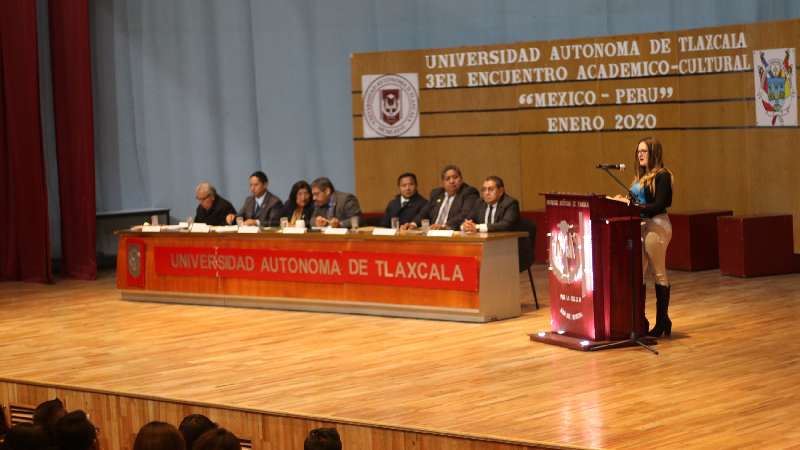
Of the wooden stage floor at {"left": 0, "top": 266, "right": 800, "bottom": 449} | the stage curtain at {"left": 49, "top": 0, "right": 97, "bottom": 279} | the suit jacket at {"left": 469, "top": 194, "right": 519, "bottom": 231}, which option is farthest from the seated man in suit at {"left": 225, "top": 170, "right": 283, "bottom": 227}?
the stage curtain at {"left": 49, "top": 0, "right": 97, "bottom": 279}

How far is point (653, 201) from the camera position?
7.62 meters

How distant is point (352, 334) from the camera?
866cm

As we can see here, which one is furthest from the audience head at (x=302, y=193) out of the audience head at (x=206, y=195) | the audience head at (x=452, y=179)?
the audience head at (x=452, y=179)

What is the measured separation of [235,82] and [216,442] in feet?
37.1

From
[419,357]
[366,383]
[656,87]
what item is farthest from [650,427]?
[656,87]

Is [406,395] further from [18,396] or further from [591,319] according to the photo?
[18,396]

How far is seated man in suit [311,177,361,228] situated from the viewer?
33.6 feet

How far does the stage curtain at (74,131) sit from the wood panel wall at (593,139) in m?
2.85

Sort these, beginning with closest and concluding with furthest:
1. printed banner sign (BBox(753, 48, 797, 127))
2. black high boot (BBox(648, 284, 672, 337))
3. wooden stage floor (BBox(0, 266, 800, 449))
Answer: wooden stage floor (BBox(0, 266, 800, 449))
black high boot (BBox(648, 284, 672, 337))
printed banner sign (BBox(753, 48, 797, 127))

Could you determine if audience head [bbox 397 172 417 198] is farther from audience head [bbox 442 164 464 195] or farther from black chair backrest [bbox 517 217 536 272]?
black chair backrest [bbox 517 217 536 272]

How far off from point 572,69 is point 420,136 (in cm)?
175

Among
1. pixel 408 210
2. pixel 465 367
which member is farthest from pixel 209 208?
pixel 465 367

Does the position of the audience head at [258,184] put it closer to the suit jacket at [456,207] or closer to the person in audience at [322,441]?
the suit jacket at [456,207]

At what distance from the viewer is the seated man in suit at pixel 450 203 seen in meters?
9.57
